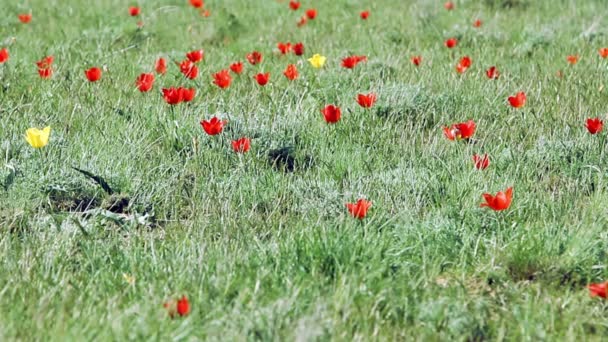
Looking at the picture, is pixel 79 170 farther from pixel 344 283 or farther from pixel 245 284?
pixel 344 283

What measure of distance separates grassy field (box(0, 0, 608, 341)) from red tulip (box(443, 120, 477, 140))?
8cm

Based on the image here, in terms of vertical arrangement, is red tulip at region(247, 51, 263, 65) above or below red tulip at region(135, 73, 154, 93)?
below

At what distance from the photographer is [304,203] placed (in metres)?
3.59

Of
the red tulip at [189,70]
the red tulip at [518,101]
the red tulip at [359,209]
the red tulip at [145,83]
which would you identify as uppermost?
the red tulip at [359,209]

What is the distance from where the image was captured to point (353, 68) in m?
5.66

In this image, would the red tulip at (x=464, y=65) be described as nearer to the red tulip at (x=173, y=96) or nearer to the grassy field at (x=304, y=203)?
the grassy field at (x=304, y=203)

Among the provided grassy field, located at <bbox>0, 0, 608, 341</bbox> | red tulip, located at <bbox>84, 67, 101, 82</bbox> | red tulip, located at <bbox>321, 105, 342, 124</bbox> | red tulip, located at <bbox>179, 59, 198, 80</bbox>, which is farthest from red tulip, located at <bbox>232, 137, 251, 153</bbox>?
red tulip, located at <bbox>84, 67, 101, 82</bbox>

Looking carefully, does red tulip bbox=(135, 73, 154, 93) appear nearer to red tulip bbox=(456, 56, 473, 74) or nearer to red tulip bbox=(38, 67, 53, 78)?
red tulip bbox=(38, 67, 53, 78)

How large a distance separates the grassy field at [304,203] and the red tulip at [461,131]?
80 mm

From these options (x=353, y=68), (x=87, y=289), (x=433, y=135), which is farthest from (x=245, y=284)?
(x=353, y=68)

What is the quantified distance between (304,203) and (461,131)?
0.89 metres

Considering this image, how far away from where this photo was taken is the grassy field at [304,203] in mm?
2723

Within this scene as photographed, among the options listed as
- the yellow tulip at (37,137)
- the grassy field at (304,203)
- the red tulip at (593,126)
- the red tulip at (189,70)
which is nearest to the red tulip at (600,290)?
the grassy field at (304,203)

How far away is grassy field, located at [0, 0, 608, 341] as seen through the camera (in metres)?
2.72
